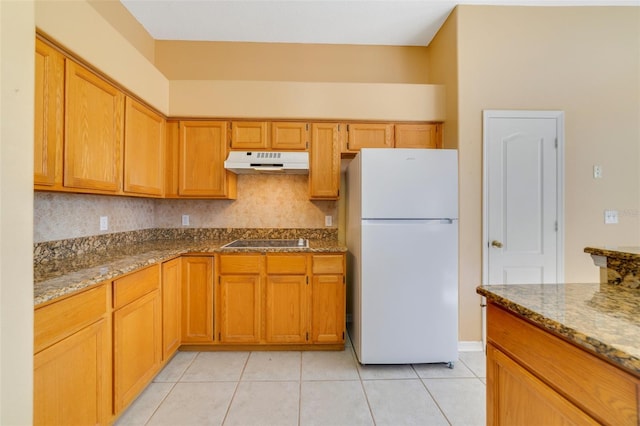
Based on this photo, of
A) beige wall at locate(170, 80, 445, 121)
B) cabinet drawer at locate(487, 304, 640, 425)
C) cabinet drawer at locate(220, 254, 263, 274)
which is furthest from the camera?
beige wall at locate(170, 80, 445, 121)

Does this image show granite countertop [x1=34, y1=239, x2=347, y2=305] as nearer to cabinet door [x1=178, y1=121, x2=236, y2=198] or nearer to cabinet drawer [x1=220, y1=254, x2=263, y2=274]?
cabinet drawer [x1=220, y1=254, x2=263, y2=274]

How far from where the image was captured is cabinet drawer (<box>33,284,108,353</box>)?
1.04m

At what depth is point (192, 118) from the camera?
2.53 m

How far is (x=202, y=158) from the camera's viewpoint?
8.34ft

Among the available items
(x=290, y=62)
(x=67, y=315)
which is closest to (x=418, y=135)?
(x=290, y=62)

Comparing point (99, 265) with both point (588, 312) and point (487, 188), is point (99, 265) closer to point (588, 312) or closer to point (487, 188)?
point (588, 312)

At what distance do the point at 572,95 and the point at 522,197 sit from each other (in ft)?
3.31

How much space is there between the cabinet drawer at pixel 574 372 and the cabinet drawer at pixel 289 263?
1.55m

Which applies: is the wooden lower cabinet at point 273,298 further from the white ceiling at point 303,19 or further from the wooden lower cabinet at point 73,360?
the white ceiling at point 303,19

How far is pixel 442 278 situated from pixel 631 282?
1089mm

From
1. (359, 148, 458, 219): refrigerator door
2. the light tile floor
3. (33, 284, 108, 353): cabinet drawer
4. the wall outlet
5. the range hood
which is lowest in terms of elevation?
the light tile floor

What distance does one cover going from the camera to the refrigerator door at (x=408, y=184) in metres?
2.04

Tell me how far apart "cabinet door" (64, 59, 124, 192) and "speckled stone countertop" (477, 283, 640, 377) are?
221 cm

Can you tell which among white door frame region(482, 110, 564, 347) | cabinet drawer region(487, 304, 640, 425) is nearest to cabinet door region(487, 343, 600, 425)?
cabinet drawer region(487, 304, 640, 425)
